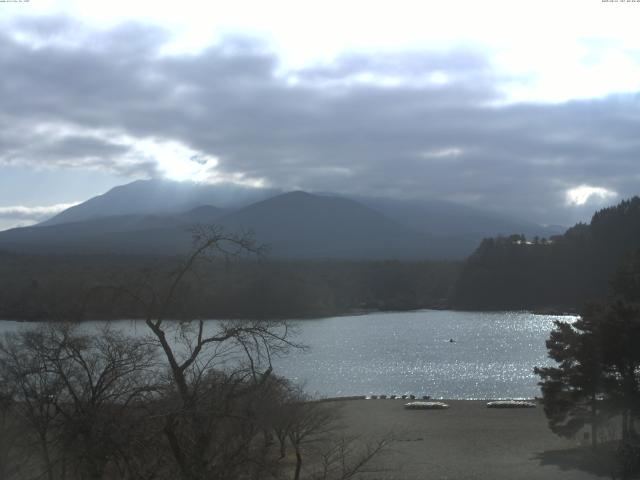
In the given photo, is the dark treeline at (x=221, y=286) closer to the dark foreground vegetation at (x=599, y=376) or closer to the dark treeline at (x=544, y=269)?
the dark treeline at (x=544, y=269)

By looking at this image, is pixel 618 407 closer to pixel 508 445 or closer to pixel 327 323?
pixel 508 445

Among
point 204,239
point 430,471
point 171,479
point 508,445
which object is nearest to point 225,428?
point 171,479

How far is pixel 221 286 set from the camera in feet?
40.8

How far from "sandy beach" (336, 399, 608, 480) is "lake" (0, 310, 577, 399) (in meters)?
3.91

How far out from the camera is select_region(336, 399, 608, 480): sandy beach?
16.1 m

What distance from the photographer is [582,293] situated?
86750 millimetres

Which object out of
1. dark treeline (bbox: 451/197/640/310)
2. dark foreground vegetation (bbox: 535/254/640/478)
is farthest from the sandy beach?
dark treeline (bbox: 451/197/640/310)

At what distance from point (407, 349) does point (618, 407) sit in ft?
112

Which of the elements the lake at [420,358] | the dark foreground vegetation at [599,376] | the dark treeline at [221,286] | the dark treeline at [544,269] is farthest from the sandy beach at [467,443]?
the dark treeline at [544,269]

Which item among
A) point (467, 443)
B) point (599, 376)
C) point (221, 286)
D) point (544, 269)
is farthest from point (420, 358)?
point (544, 269)

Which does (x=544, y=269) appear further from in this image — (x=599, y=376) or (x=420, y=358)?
(x=599, y=376)

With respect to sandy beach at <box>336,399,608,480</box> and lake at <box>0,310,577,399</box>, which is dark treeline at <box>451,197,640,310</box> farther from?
sandy beach at <box>336,399,608,480</box>

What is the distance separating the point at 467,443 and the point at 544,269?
252 feet

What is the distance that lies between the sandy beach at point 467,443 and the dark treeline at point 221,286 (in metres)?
5.02
